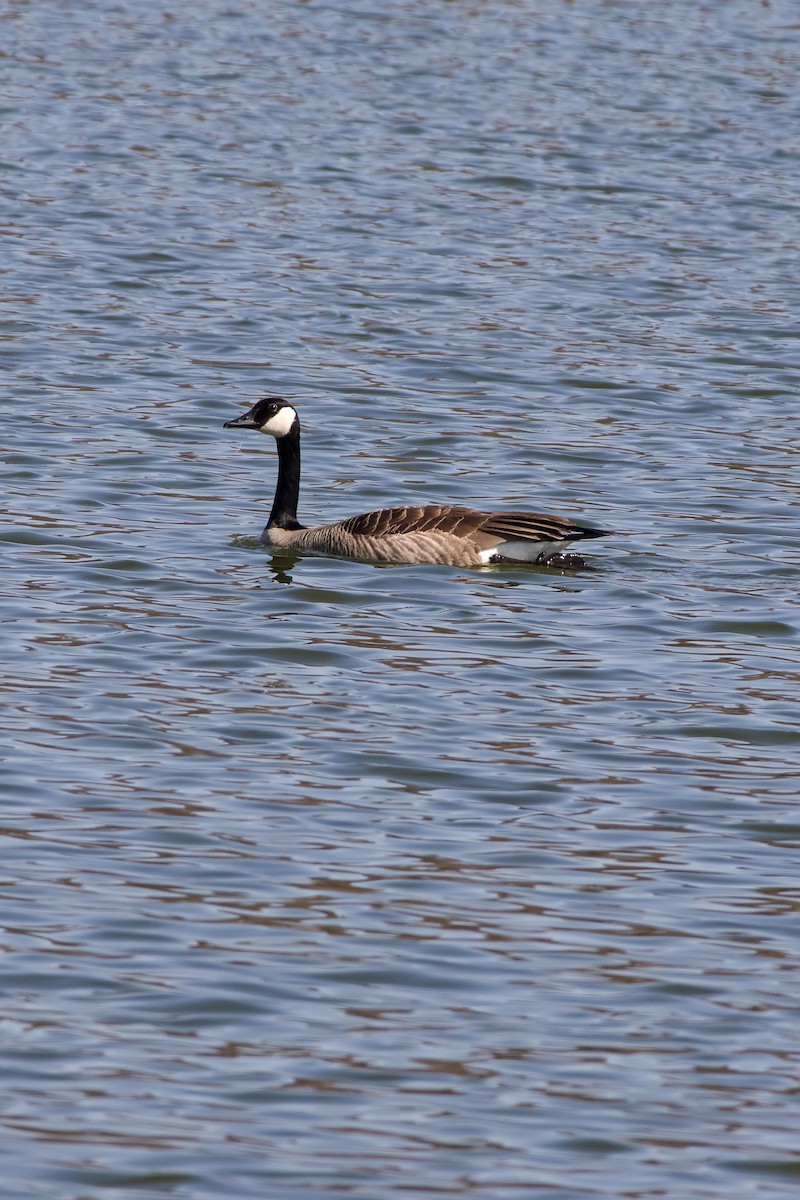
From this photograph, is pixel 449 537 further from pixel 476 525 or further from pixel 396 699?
pixel 396 699

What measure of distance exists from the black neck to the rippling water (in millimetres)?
417

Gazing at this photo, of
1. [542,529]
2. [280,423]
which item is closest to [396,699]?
[542,529]

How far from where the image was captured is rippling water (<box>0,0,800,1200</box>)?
6574 millimetres

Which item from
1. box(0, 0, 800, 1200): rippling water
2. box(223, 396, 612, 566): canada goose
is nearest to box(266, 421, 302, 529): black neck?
box(223, 396, 612, 566): canada goose

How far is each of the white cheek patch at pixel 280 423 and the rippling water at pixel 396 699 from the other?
0.80m

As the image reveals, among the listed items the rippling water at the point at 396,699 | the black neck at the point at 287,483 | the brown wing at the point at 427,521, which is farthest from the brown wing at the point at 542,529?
the black neck at the point at 287,483

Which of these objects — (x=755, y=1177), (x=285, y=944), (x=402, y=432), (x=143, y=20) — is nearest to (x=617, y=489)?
(x=402, y=432)

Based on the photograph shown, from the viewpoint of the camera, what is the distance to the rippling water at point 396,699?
21.6ft

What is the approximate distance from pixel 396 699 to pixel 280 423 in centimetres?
456

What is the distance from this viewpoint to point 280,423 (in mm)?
14812

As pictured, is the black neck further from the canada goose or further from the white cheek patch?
Result: the canada goose

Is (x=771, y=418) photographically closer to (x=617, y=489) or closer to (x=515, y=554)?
(x=617, y=489)

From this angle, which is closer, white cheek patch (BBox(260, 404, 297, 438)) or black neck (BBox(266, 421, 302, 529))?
black neck (BBox(266, 421, 302, 529))

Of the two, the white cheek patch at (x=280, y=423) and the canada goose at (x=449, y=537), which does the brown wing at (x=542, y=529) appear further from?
the white cheek patch at (x=280, y=423)
